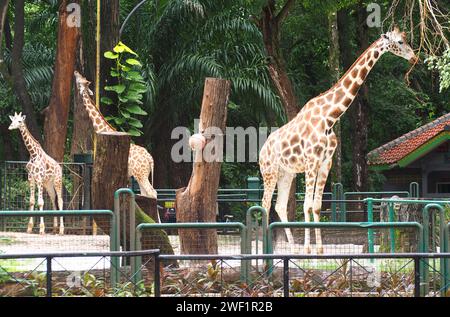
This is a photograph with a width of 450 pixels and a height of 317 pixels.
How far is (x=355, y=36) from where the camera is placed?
1419 inches

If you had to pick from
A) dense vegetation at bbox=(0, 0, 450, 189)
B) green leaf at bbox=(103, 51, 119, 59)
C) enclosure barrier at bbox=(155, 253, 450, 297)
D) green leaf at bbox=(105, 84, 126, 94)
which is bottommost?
enclosure barrier at bbox=(155, 253, 450, 297)

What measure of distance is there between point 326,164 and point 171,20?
55.4ft

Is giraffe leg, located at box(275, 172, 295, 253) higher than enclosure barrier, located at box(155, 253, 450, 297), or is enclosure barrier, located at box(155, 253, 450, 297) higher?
giraffe leg, located at box(275, 172, 295, 253)

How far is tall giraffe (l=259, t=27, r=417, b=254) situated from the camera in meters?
16.1

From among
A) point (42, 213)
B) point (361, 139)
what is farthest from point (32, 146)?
point (361, 139)

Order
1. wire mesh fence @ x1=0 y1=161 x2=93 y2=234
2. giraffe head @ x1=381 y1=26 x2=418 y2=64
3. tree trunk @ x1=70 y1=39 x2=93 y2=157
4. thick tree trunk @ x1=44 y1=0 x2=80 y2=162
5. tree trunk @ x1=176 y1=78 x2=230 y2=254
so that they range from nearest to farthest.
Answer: tree trunk @ x1=176 y1=78 x2=230 y2=254 < giraffe head @ x1=381 y1=26 x2=418 y2=64 < wire mesh fence @ x1=0 y1=161 x2=93 y2=234 < thick tree trunk @ x1=44 y1=0 x2=80 y2=162 < tree trunk @ x1=70 y1=39 x2=93 y2=157

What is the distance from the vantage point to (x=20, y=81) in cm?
2925

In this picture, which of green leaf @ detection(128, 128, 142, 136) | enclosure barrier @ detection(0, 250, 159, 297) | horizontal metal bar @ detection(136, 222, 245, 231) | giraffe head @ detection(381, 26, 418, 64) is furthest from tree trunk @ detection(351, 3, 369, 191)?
horizontal metal bar @ detection(136, 222, 245, 231)

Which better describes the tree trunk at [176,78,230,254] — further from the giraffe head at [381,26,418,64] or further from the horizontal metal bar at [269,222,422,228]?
the horizontal metal bar at [269,222,422,228]

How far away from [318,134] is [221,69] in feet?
49.8

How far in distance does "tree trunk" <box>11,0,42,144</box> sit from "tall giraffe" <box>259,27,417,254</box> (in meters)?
12.7

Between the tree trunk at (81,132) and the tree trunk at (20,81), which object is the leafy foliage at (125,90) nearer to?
the tree trunk at (81,132)
